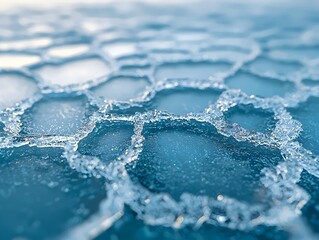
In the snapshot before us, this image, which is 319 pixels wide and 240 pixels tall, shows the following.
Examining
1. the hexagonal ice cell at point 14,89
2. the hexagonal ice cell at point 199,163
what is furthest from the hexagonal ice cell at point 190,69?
the hexagonal ice cell at point 14,89

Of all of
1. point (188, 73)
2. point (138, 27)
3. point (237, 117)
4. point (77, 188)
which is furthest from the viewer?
point (138, 27)

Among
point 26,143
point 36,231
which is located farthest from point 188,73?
point 36,231

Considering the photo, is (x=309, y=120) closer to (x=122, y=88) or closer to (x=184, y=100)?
(x=184, y=100)

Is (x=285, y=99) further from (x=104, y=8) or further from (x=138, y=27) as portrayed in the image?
(x=104, y=8)

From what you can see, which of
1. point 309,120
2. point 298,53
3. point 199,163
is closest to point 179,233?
point 199,163

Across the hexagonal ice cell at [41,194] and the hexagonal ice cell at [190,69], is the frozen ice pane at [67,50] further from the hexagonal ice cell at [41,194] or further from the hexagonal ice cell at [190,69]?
the hexagonal ice cell at [41,194]
